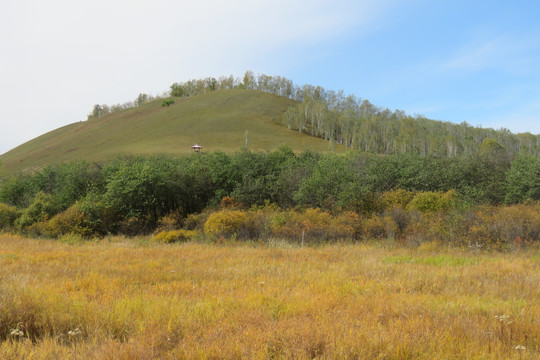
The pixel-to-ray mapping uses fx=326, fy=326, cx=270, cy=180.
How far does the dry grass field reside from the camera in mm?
3658

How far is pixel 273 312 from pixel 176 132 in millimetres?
90443

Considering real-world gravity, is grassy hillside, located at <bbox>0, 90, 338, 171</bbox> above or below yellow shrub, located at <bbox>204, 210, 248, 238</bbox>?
above

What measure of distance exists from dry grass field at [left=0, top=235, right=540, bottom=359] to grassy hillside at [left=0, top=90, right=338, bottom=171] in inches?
2140

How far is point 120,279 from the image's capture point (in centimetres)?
732

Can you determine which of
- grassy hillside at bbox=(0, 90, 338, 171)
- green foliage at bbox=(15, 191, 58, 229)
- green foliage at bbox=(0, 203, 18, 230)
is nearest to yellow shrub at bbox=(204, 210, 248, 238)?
green foliage at bbox=(15, 191, 58, 229)

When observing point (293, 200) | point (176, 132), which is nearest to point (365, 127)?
point (176, 132)

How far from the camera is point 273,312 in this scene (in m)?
5.00

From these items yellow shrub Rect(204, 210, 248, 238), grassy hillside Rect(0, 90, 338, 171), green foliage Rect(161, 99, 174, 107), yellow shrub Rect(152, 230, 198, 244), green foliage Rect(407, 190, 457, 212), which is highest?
green foliage Rect(161, 99, 174, 107)

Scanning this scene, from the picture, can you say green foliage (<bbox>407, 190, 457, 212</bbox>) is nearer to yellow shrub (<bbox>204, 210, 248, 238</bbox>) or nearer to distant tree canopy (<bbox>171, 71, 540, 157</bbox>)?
yellow shrub (<bbox>204, 210, 248, 238</bbox>)

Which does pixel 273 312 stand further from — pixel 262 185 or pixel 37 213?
pixel 37 213

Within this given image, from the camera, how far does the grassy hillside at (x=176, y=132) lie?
77.7m

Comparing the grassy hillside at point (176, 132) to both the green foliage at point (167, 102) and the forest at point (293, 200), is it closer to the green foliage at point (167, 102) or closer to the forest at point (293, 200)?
the green foliage at point (167, 102)

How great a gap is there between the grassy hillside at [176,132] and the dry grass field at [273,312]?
5435 centimetres

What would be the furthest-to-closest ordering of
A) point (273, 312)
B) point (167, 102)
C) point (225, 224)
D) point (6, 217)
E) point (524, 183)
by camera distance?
point (167, 102), point (524, 183), point (6, 217), point (225, 224), point (273, 312)
